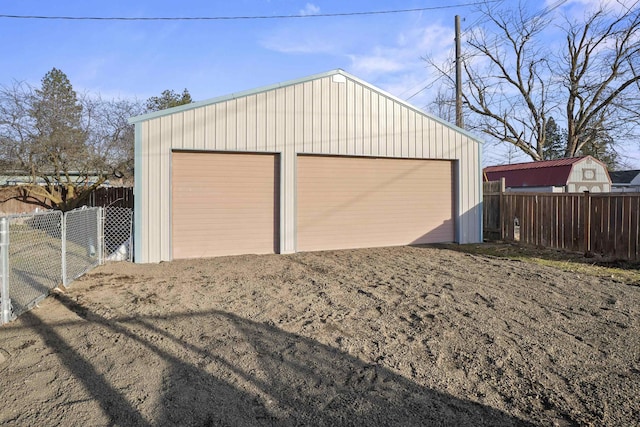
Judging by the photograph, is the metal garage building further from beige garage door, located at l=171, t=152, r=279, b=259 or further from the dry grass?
the dry grass

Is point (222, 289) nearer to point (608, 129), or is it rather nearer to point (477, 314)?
point (477, 314)

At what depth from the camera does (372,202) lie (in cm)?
1086

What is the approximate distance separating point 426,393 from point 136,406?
1.99 metres

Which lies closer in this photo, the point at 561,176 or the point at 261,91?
the point at 261,91

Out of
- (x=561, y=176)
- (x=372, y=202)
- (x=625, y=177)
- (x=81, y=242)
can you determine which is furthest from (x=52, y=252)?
(x=625, y=177)

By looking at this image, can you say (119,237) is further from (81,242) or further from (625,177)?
(625,177)

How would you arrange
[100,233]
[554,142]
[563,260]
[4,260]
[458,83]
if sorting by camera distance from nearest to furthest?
1. [4,260]
2. [100,233]
3. [563,260]
4. [458,83]
5. [554,142]

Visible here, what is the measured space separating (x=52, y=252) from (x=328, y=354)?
24.2 ft

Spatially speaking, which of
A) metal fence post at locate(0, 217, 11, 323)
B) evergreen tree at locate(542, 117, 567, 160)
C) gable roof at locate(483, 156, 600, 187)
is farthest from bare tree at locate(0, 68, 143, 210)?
evergreen tree at locate(542, 117, 567, 160)

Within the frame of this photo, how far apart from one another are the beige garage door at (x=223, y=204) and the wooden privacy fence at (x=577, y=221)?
21.9ft

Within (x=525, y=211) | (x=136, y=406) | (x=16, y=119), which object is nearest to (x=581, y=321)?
(x=136, y=406)

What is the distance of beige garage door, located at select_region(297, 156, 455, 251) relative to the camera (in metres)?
10.2

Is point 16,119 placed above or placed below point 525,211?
above

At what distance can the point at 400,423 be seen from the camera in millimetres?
2570
